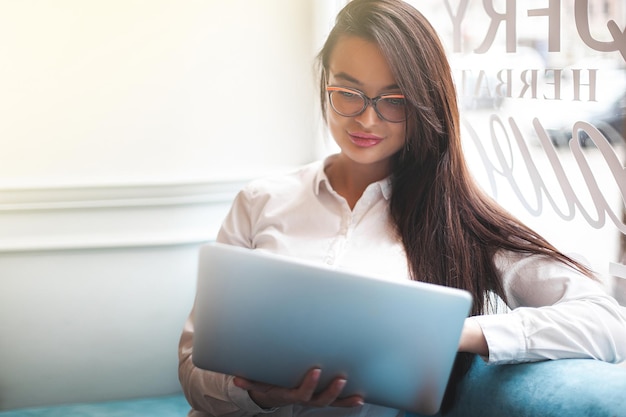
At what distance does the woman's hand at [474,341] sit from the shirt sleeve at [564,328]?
13 mm

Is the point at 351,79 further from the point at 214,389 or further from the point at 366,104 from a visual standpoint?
the point at 214,389

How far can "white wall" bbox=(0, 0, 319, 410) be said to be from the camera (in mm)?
2000

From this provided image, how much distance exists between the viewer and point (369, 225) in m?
→ 1.54

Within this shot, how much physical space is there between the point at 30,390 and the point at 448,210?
1307 mm

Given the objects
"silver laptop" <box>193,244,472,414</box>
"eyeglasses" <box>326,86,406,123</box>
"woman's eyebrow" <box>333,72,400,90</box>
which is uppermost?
"woman's eyebrow" <box>333,72,400,90</box>

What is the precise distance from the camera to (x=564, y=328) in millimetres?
1233

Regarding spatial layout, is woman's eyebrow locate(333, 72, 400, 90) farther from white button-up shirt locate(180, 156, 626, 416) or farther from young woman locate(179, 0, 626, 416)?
white button-up shirt locate(180, 156, 626, 416)

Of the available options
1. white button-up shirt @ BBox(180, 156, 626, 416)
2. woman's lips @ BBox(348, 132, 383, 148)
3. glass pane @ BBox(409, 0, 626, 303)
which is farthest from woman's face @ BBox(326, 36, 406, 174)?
glass pane @ BBox(409, 0, 626, 303)

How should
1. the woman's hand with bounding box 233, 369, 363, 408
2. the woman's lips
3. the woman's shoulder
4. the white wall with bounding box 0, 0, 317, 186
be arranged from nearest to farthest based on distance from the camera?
the woman's hand with bounding box 233, 369, 363, 408 < the woman's lips < the woman's shoulder < the white wall with bounding box 0, 0, 317, 186

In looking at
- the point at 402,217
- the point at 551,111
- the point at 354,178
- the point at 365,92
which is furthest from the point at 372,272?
the point at 551,111

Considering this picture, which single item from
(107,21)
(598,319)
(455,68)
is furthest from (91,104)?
(598,319)

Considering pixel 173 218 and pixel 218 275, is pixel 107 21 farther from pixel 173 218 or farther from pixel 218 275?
pixel 218 275

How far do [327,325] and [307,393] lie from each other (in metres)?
0.15

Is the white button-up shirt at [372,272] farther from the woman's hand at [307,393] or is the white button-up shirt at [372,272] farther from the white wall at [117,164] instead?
the white wall at [117,164]
